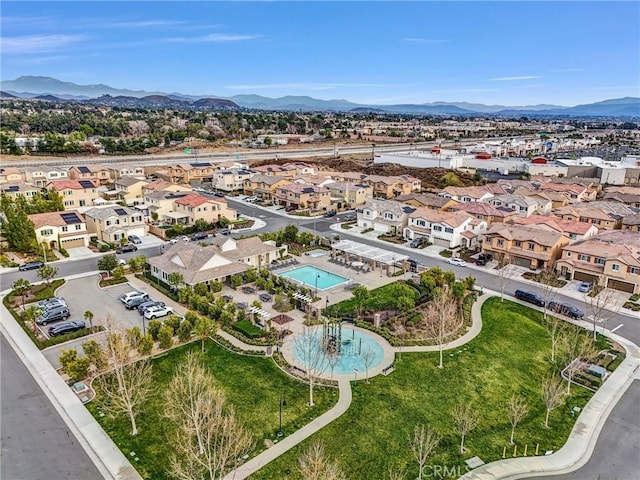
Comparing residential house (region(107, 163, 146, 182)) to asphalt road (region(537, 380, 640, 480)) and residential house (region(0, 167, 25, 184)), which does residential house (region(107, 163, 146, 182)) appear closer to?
residential house (region(0, 167, 25, 184))

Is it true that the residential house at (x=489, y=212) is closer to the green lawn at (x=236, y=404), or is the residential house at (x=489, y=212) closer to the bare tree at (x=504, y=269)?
the bare tree at (x=504, y=269)

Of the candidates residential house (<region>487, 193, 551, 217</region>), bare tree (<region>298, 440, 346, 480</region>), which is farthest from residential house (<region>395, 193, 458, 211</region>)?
bare tree (<region>298, 440, 346, 480</region>)

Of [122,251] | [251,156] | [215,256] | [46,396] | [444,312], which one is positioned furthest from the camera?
[251,156]

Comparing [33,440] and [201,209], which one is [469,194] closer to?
[201,209]

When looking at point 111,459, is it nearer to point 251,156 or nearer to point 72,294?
point 72,294

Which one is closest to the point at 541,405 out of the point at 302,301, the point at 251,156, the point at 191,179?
the point at 302,301

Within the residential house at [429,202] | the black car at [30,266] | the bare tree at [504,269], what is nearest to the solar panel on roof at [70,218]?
the black car at [30,266]
